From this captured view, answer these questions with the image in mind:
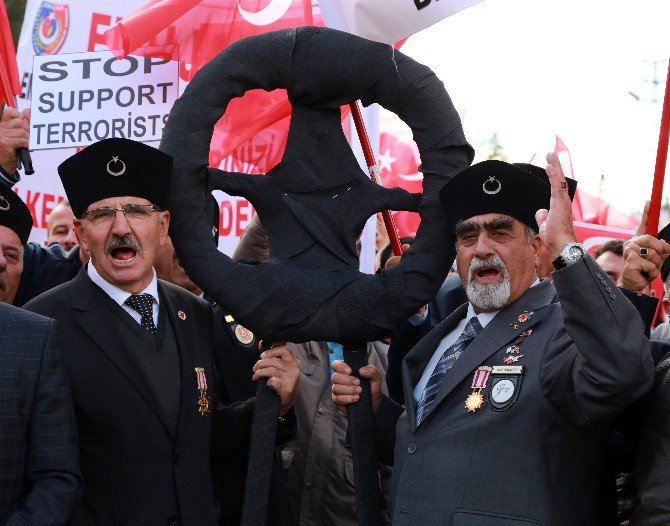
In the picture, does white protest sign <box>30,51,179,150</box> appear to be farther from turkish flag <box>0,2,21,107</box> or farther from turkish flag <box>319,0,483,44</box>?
turkish flag <box>319,0,483,44</box>

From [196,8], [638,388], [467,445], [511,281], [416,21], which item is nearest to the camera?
[638,388]

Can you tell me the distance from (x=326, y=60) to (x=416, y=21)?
1461 millimetres

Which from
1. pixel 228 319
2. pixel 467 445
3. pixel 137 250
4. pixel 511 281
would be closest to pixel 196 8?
pixel 228 319

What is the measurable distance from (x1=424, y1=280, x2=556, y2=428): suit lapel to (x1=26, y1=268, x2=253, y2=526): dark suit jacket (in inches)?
34.4

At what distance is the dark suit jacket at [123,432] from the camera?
3605 millimetres

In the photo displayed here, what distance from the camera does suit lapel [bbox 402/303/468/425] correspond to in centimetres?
392

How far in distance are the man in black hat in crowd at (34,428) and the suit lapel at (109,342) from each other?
0.39 meters

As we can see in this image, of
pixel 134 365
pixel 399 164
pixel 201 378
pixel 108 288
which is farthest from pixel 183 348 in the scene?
pixel 399 164

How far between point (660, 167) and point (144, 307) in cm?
207

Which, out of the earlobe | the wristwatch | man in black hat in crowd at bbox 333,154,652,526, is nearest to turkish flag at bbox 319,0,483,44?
man in black hat in crowd at bbox 333,154,652,526

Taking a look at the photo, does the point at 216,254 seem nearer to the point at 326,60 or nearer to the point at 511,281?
the point at 326,60

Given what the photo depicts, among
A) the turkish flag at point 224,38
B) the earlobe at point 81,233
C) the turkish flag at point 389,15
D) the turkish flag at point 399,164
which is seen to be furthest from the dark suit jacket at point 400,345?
the turkish flag at point 399,164

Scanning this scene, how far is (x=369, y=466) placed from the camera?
12.4 feet

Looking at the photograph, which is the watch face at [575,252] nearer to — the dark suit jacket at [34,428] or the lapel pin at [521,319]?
the lapel pin at [521,319]
